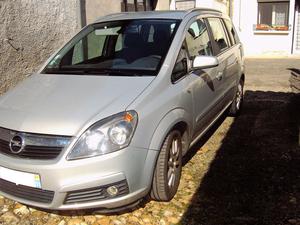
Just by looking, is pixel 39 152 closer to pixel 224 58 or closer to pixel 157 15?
pixel 157 15

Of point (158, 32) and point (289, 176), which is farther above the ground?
point (158, 32)

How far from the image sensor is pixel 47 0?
7180mm

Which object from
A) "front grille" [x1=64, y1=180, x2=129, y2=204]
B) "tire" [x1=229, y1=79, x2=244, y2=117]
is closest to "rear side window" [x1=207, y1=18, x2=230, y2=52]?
"tire" [x1=229, y1=79, x2=244, y2=117]

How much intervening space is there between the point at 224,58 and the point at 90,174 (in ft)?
9.68

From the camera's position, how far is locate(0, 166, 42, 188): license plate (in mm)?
3016

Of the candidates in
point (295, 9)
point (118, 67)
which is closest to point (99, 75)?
point (118, 67)

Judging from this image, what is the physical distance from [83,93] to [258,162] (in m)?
2.25

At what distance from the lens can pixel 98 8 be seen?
8602 millimetres

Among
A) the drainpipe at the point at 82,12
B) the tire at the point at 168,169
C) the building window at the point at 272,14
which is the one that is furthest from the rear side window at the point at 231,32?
the building window at the point at 272,14

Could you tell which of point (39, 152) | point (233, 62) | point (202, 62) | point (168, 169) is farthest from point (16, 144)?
point (233, 62)

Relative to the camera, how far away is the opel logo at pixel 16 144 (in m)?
3.06

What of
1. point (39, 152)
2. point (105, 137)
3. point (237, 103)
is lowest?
point (237, 103)

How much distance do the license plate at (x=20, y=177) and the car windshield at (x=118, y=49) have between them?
124 centimetres

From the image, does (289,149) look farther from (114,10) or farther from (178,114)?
(114,10)
